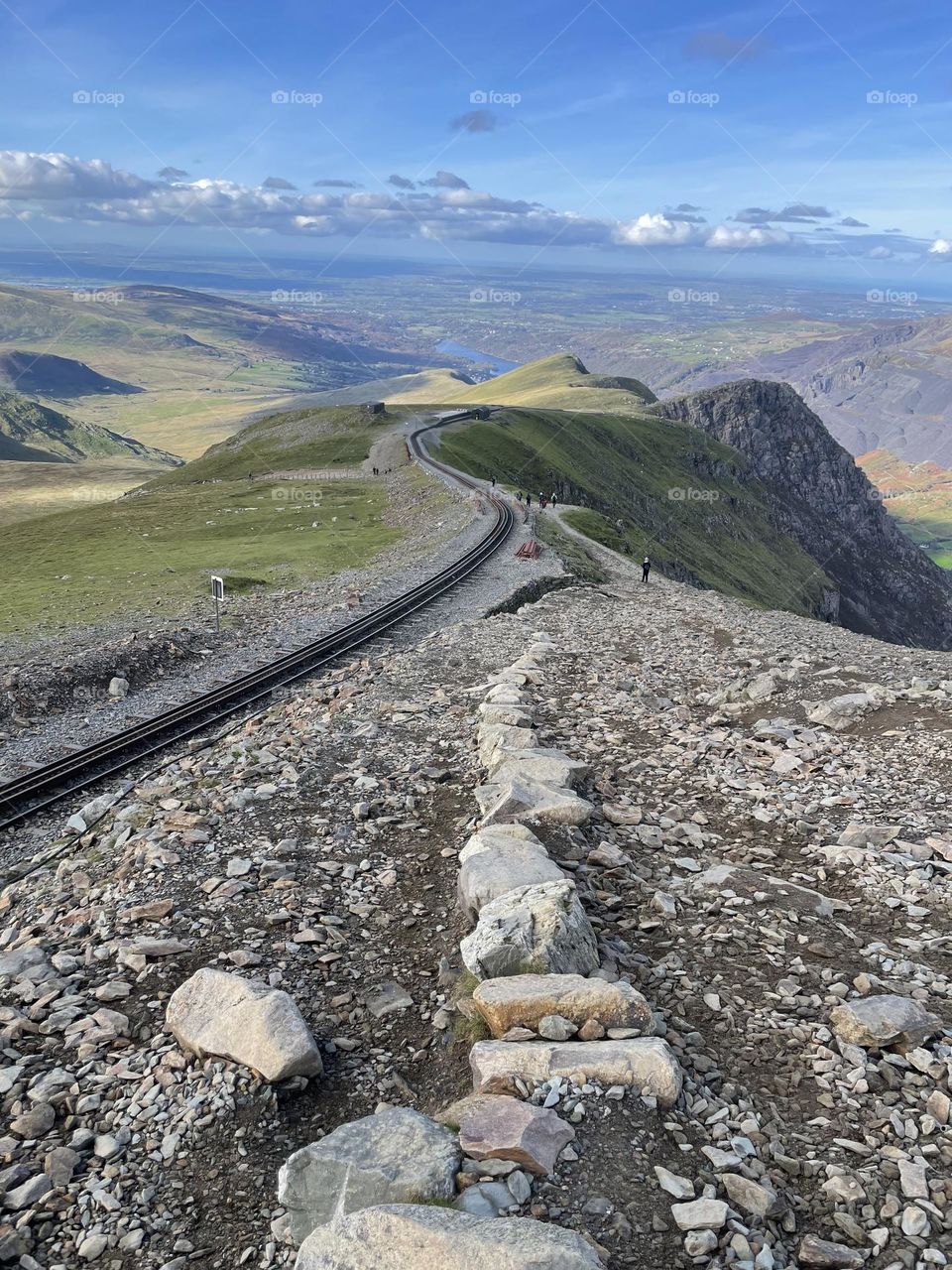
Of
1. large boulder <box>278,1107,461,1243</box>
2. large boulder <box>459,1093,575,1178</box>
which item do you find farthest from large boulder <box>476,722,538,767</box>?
large boulder <box>278,1107,461,1243</box>

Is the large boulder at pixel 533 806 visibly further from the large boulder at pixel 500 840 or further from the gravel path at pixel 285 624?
the gravel path at pixel 285 624

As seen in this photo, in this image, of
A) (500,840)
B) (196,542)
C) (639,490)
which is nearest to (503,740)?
(500,840)

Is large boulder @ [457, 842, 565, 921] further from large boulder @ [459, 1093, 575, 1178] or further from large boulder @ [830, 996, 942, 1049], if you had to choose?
large boulder @ [830, 996, 942, 1049]

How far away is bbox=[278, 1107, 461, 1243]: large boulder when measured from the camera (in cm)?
621

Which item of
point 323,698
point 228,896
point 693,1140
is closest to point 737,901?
point 693,1140

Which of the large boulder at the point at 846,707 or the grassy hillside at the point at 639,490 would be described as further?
the grassy hillside at the point at 639,490

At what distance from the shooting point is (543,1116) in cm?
670

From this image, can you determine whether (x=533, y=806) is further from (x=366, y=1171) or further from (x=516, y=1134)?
(x=366, y=1171)

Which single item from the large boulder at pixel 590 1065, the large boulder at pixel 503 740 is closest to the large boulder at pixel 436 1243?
the large boulder at pixel 590 1065

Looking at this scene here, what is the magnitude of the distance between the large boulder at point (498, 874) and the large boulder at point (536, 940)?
798mm

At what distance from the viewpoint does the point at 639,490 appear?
15425 centimetres

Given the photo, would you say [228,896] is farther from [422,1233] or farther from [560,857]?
[422,1233]

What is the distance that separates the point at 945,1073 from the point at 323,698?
17578 mm

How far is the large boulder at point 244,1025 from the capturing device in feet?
25.8
